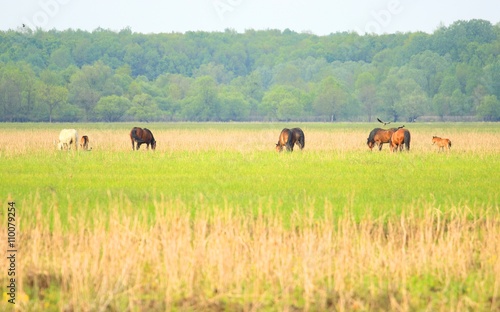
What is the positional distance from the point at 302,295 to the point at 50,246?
4056 mm

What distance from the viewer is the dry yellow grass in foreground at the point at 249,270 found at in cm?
1117

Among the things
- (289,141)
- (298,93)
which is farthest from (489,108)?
(289,141)

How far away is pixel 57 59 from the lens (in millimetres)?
192125

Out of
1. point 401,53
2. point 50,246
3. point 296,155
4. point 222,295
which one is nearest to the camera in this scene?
point 222,295

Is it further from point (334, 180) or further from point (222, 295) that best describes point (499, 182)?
point (222, 295)

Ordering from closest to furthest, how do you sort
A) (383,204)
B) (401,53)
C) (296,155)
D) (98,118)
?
(383,204) → (296,155) → (98,118) → (401,53)

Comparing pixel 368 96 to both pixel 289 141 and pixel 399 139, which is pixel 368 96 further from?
pixel 289 141

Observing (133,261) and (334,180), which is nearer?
(133,261)

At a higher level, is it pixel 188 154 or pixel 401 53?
pixel 401 53


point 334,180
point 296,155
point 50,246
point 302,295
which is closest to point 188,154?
point 296,155

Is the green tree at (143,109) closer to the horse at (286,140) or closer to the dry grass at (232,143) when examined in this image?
the dry grass at (232,143)

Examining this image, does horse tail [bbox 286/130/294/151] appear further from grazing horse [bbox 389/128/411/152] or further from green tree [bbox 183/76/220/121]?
green tree [bbox 183/76/220/121]

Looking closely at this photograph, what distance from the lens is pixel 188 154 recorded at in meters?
32.4

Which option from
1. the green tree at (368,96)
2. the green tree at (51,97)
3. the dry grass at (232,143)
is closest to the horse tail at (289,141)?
the dry grass at (232,143)
